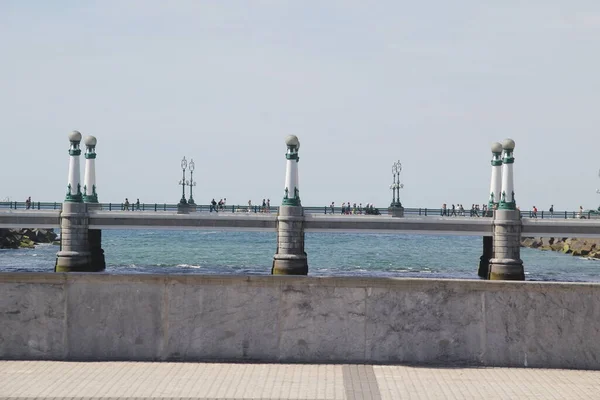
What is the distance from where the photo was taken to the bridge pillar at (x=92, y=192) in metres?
67.1

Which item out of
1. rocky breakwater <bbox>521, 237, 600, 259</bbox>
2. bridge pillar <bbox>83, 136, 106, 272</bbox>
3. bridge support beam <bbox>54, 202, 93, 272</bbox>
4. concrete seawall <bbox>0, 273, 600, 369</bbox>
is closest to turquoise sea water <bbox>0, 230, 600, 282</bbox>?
rocky breakwater <bbox>521, 237, 600, 259</bbox>

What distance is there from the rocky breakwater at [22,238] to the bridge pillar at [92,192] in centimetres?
5661

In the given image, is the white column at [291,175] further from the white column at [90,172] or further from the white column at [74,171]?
the white column at [90,172]

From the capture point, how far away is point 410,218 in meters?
64.3

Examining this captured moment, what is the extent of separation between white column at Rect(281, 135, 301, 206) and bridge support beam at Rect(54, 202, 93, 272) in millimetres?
13396

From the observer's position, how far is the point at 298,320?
16766 millimetres

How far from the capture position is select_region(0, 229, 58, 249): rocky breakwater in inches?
4766

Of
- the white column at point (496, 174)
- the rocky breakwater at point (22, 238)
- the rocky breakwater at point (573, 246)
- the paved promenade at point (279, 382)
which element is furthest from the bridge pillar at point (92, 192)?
the rocky breakwater at point (573, 246)

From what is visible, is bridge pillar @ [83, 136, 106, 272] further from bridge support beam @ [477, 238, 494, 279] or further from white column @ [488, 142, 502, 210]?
white column @ [488, 142, 502, 210]

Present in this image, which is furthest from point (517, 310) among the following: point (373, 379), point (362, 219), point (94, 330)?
point (362, 219)

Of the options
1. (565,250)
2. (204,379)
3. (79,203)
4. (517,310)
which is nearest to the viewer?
(204,379)

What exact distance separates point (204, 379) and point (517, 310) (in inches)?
225

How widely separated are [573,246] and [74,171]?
80959 mm

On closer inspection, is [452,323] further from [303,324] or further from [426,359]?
[303,324]
